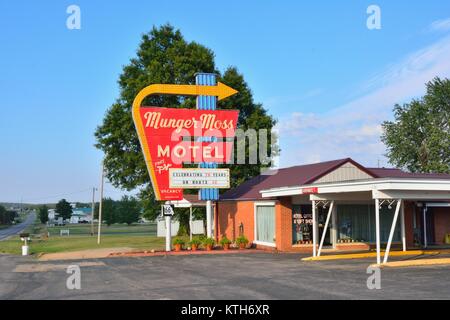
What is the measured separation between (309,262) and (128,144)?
26095mm

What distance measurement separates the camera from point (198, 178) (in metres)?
32.8

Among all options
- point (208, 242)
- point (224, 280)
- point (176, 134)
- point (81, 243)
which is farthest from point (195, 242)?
point (81, 243)

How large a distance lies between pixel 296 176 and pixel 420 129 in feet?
132

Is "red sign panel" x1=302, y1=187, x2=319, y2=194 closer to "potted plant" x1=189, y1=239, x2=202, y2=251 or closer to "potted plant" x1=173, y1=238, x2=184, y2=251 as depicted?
"potted plant" x1=189, y1=239, x2=202, y2=251

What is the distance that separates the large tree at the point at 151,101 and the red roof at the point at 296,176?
940 cm

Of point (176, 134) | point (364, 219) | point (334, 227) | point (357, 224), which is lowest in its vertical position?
point (334, 227)

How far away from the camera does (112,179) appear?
155ft

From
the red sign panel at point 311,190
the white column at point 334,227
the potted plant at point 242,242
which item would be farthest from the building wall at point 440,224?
the red sign panel at point 311,190

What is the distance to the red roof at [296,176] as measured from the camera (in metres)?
30.6

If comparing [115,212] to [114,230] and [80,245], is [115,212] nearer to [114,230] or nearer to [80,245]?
[114,230]

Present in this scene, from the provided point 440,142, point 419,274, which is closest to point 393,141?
point 440,142

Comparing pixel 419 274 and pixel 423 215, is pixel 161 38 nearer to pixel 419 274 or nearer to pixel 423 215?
pixel 423 215

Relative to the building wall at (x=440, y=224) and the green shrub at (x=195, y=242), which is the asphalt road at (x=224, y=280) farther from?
the building wall at (x=440, y=224)
